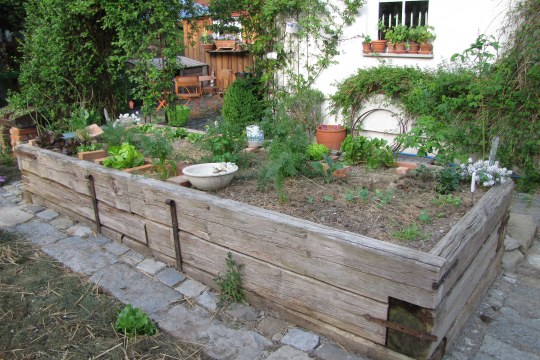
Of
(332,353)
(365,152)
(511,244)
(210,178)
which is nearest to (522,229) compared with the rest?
(511,244)

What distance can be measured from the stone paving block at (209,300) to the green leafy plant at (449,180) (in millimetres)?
1696

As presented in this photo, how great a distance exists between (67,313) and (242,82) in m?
5.51

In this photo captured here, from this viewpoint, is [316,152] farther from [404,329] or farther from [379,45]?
[379,45]

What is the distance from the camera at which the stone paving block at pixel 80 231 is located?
3.95 meters

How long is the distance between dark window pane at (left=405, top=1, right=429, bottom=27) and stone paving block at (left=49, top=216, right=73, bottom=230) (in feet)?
16.0

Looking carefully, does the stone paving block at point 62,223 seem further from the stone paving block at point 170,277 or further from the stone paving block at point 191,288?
the stone paving block at point 191,288

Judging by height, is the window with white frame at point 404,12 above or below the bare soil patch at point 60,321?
above

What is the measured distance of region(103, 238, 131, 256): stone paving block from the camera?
3.58m

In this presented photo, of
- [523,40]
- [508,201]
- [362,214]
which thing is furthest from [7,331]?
[523,40]

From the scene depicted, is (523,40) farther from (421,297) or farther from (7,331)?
(7,331)

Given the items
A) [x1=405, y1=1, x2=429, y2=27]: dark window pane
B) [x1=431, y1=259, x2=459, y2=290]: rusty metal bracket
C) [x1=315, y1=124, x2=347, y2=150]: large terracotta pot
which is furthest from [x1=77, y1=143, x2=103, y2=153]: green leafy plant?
[x1=405, y1=1, x2=429, y2=27]: dark window pane

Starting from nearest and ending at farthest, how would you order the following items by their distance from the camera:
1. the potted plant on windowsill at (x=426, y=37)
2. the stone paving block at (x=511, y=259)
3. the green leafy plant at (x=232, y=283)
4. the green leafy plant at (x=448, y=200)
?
the green leafy plant at (x=232, y=283), the green leafy plant at (x=448, y=200), the stone paving block at (x=511, y=259), the potted plant on windowsill at (x=426, y=37)

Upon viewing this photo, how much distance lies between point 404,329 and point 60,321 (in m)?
1.97

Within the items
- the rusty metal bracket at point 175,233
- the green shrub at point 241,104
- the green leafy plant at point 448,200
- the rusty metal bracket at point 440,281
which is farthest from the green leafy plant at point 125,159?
the green shrub at point 241,104
